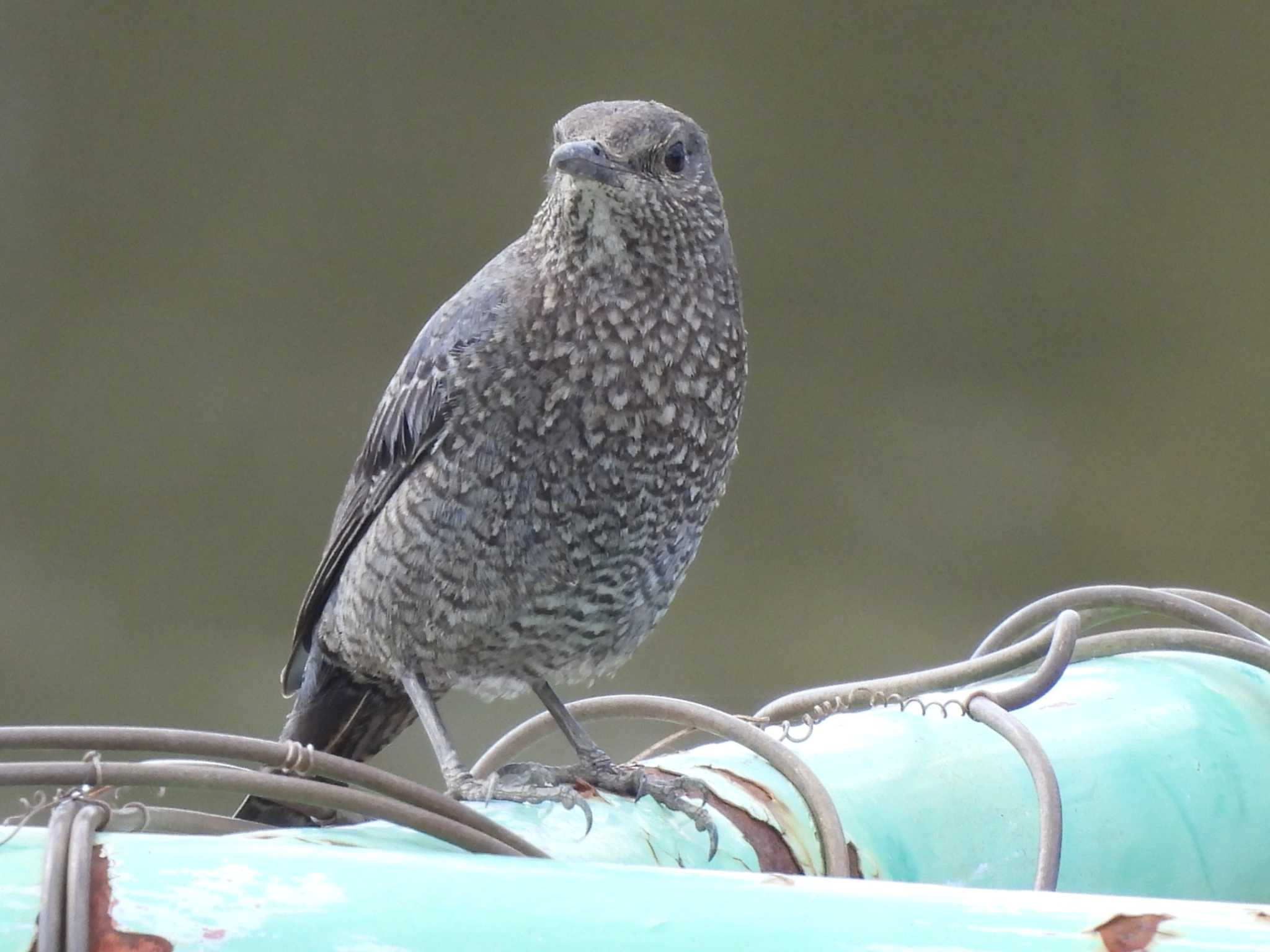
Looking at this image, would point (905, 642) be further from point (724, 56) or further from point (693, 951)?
point (693, 951)

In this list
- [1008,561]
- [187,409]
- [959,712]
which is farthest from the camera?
[1008,561]

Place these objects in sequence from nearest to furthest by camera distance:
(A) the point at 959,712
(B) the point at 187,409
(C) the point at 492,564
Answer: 1. (A) the point at 959,712
2. (C) the point at 492,564
3. (B) the point at 187,409

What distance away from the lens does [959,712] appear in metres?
1.41

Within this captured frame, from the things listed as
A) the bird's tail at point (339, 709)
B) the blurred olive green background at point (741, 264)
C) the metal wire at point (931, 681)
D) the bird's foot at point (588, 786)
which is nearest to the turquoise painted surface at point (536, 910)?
→ the bird's foot at point (588, 786)

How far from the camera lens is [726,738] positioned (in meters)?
1.35

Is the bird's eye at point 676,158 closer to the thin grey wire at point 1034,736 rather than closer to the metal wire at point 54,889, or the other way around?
the thin grey wire at point 1034,736

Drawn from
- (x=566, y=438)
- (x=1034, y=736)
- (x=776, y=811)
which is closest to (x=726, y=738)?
(x=776, y=811)

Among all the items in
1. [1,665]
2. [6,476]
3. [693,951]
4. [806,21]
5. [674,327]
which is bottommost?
[1,665]

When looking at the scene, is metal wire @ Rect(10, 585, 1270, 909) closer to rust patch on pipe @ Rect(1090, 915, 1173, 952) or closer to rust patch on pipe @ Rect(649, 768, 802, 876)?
rust patch on pipe @ Rect(649, 768, 802, 876)

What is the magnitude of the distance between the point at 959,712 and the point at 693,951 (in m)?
0.79

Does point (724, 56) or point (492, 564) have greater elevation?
point (724, 56)

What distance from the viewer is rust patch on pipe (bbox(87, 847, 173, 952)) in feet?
2.10

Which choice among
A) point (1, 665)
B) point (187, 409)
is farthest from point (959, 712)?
point (1, 665)

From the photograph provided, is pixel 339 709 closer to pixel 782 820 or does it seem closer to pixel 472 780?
pixel 472 780
